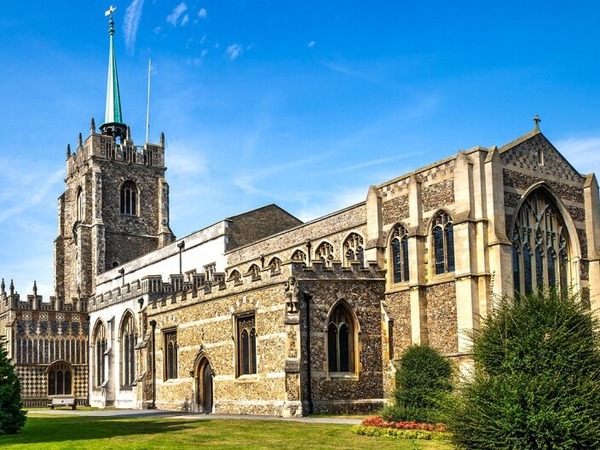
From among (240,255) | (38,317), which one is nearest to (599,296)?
(240,255)

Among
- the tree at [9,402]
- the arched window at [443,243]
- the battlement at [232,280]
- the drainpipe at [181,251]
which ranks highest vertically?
the drainpipe at [181,251]

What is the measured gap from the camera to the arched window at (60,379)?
62344 mm

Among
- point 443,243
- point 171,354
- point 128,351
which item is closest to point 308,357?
point 443,243

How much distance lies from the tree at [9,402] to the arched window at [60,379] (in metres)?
35.7

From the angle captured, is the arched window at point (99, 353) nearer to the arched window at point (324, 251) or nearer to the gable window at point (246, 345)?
the arched window at point (324, 251)

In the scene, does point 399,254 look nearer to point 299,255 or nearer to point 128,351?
point 299,255

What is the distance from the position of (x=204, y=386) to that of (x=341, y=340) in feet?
31.5

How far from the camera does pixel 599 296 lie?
3694 centimetres

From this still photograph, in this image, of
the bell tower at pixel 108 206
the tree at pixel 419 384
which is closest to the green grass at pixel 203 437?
the tree at pixel 419 384

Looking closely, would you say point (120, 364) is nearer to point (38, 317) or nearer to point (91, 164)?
point (38, 317)

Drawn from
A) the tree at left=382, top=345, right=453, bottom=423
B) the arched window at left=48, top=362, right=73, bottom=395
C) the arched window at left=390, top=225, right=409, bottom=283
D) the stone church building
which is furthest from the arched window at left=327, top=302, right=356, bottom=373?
the arched window at left=48, top=362, right=73, bottom=395

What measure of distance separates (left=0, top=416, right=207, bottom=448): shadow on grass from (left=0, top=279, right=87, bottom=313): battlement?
3137cm

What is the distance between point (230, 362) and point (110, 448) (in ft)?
56.3

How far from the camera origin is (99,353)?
59.5 m
